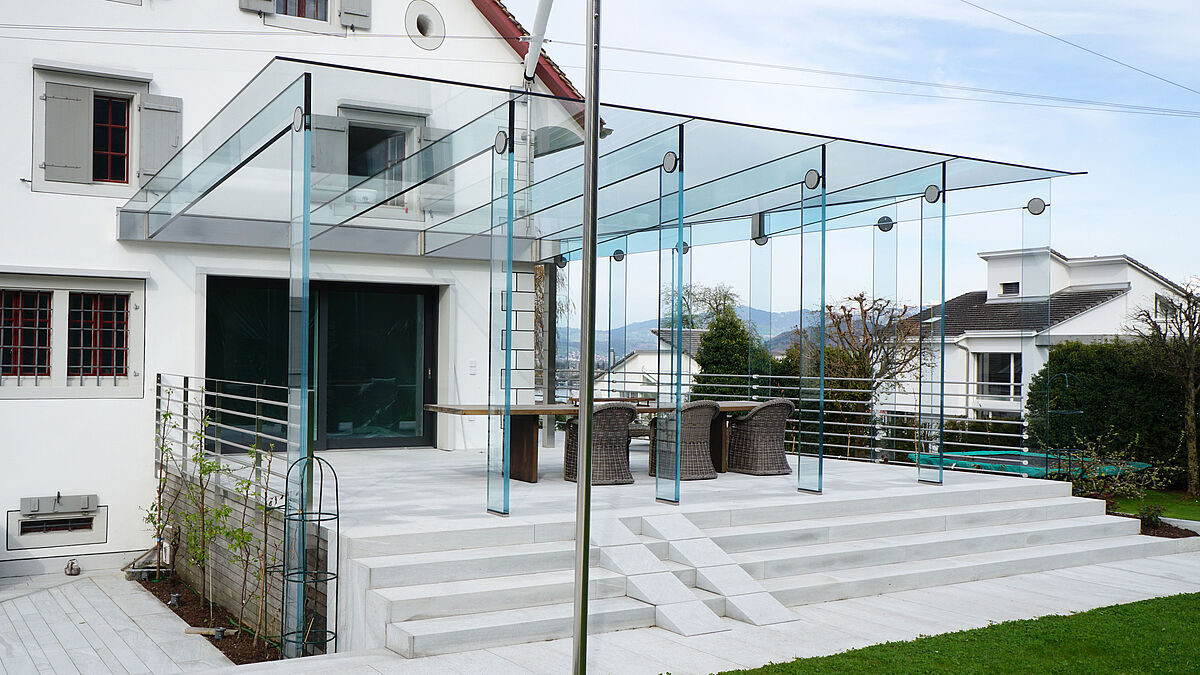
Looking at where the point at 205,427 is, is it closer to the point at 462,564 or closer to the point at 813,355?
the point at 462,564

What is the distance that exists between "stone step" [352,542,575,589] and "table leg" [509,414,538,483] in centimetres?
211

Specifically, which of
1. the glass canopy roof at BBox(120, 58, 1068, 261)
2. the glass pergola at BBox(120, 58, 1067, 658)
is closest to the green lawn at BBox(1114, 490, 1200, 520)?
the glass pergola at BBox(120, 58, 1067, 658)

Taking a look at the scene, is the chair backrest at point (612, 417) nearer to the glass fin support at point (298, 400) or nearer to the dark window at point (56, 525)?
the glass fin support at point (298, 400)

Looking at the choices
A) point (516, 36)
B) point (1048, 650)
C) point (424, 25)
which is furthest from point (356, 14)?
point (1048, 650)

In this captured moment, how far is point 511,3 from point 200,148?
236 inches

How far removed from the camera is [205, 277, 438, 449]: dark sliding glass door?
11102 mm

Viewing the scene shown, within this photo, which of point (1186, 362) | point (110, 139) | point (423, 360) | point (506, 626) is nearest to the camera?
point (506, 626)

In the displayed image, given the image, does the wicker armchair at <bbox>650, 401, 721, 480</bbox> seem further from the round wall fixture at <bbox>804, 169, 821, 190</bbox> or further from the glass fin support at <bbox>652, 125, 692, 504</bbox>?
the round wall fixture at <bbox>804, 169, 821, 190</bbox>

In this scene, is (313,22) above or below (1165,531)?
above

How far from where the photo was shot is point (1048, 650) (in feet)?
17.5

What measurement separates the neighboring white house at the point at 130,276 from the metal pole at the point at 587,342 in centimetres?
660

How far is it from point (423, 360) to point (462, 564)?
247 inches

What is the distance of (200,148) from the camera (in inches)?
306

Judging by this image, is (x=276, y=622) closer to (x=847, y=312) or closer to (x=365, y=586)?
(x=365, y=586)
